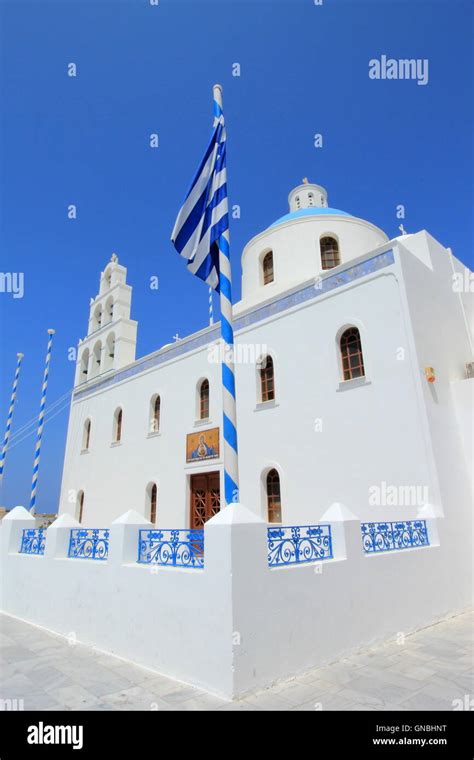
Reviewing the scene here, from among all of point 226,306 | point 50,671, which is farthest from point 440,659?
point 226,306

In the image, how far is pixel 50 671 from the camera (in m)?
4.71

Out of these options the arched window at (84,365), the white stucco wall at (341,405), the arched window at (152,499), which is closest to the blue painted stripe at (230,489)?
the white stucco wall at (341,405)

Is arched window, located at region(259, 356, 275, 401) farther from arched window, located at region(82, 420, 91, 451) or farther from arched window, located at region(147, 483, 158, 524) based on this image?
arched window, located at region(82, 420, 91, 451)

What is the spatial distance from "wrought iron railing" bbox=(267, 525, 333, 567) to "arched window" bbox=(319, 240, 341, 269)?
8.45 m

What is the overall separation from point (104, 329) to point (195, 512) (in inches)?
346

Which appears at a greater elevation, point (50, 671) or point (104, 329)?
point (104, 329)

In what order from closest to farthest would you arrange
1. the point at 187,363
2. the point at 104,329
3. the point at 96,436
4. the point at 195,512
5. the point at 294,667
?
1. the point at 294,667
2. the point at 195,512
3. the point at 187,363
4. the point at 96,436
5. the point at 104,329

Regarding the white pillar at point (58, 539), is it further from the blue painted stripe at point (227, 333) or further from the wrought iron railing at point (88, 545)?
the blue painted stripe at point (227, 333)

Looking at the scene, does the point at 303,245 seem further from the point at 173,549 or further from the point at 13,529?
the point at 13,529

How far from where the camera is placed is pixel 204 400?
1202 cm

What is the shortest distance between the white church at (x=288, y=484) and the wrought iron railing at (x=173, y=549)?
2cm

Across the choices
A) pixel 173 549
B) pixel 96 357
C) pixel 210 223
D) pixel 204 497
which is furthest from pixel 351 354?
pixel 96 357

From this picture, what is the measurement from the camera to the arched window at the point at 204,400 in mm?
11859
